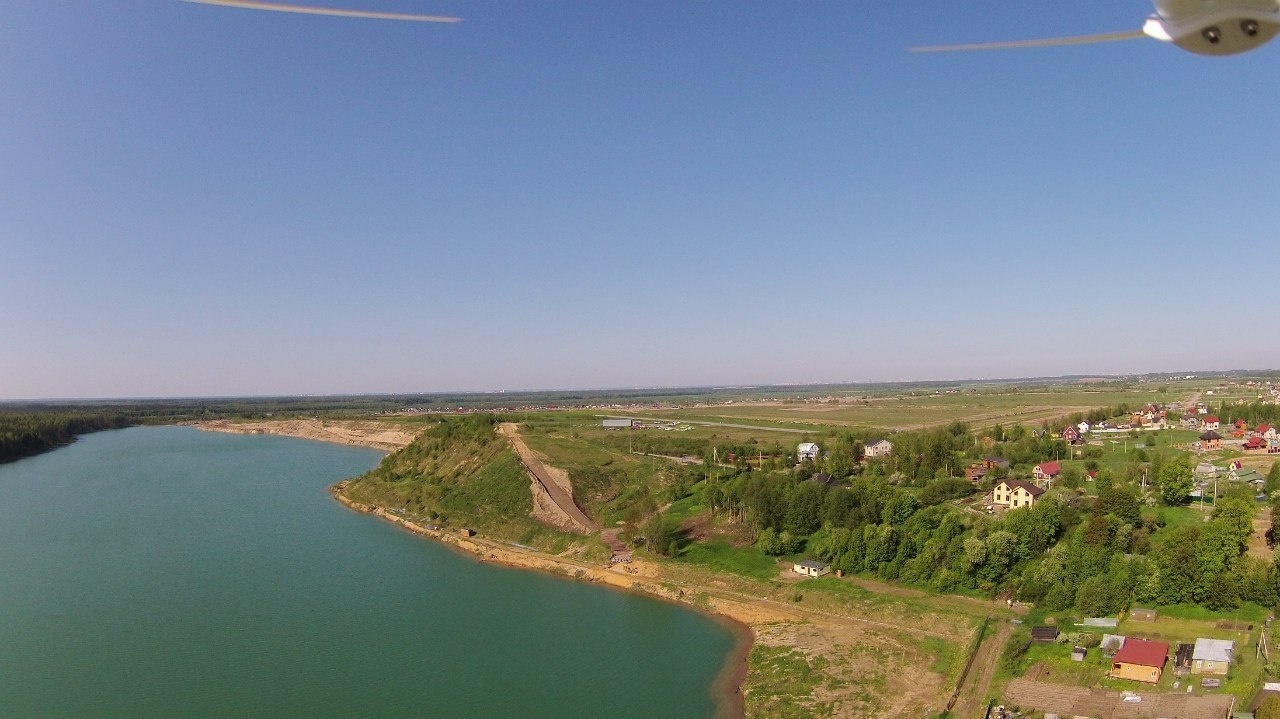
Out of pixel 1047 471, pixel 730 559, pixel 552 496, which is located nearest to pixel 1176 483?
pixel 1047 471

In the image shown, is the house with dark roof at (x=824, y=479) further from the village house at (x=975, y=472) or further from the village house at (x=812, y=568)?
the village house at (x=812, y=568)

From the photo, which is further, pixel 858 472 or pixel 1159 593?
pixel 858 472

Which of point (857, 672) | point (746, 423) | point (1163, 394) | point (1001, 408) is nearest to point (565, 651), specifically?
point (857, 672)

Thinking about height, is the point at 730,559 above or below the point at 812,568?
below

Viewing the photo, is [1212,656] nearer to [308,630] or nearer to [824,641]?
Result: [824,641]

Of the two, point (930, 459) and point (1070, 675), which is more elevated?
point (930, 459)

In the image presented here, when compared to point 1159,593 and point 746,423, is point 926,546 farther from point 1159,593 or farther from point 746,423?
point 746,423
